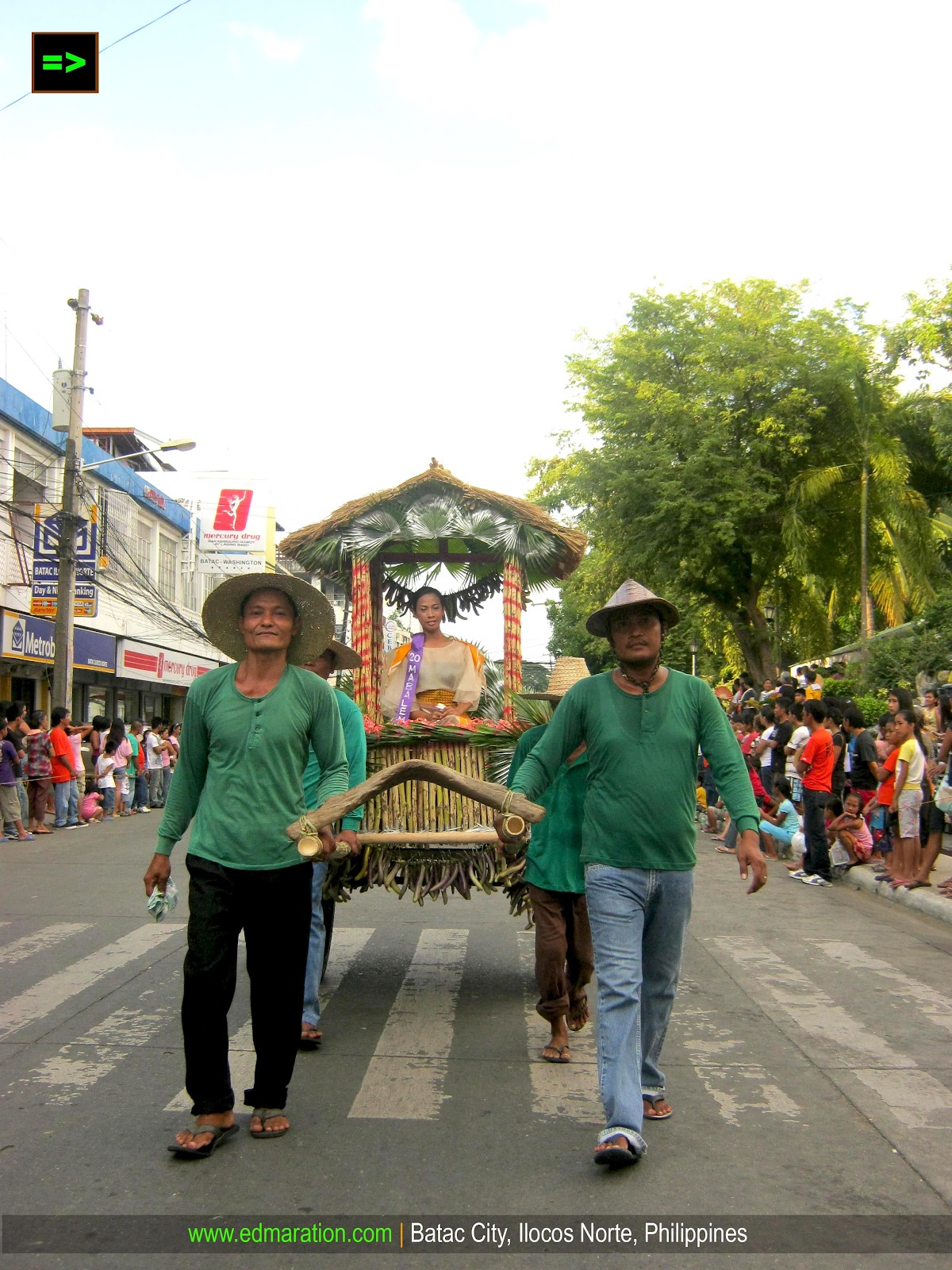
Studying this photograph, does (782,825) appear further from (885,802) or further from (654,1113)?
(654,1113)

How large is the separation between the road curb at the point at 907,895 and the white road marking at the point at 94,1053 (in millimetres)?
6805

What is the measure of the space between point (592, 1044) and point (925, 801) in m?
6.19

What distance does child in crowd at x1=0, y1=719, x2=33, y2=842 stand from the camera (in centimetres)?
1522

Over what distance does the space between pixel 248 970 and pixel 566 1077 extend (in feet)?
5.44

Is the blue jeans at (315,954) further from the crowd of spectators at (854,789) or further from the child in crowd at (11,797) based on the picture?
the child in crowd at (11,797)

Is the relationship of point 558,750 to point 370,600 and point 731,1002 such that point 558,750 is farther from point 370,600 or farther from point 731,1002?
point 370,600

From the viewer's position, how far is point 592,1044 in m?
5.68

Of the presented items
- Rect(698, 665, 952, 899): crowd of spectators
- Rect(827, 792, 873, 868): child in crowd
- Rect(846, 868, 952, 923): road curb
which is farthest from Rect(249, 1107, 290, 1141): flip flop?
Rect(827, 792, 873, 868): child in crowd

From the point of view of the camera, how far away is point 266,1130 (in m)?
4.25


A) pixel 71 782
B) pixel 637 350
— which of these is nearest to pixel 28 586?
pixel 71 782

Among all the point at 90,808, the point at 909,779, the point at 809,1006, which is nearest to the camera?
the point at 809,1006

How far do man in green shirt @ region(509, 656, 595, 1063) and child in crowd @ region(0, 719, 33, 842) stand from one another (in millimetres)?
11626

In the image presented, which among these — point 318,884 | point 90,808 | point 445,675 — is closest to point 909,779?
point 445,675

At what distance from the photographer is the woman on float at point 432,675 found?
24.8ft
